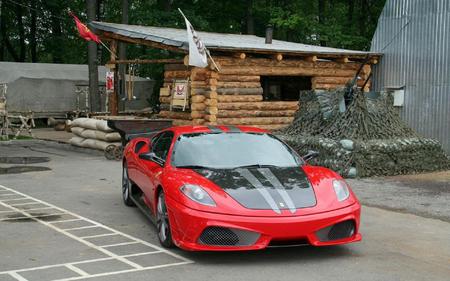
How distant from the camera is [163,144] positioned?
8.48m

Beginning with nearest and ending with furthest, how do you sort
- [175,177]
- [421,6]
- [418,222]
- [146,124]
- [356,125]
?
[175,177]
[418,222]
[356,125]
[146,124]
[421,6]

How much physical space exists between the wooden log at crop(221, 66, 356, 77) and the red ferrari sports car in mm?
10346

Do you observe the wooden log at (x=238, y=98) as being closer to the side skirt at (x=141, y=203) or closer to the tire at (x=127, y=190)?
the tire at (x=127, y=190)

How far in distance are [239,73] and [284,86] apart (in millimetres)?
3871

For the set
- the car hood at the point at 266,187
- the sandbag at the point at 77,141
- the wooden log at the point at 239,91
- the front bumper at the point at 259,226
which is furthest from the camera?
the sandbag at the point at 77,141

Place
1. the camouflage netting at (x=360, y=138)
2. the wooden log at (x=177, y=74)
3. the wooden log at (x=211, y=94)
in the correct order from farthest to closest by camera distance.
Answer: the wooden log at (x=177, y=74) < the wooden log at (x=211, y=94) < the camouflage netting at (x=360, y=138)

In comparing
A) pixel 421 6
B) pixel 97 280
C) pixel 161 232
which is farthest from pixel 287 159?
pixel 421 6

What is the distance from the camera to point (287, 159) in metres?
7.84

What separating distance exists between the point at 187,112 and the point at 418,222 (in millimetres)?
→ 11903

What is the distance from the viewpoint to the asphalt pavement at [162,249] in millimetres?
5941

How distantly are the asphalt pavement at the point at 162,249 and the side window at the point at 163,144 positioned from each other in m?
0.99

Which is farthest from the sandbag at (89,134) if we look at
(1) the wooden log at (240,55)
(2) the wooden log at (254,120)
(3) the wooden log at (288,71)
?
(1) the wooden log at (240,55)

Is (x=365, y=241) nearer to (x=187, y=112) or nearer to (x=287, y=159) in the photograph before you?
(x=287, y=159)

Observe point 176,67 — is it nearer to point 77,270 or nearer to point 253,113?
point 253,113
